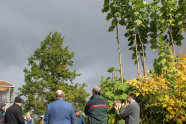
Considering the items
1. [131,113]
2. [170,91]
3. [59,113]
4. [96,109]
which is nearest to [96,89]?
[96,109]

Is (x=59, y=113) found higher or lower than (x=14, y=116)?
higher

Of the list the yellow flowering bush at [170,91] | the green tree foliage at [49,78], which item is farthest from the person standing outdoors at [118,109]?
the green tree foliage at [49,78]

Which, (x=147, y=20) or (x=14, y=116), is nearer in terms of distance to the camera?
(x=14, y=116)

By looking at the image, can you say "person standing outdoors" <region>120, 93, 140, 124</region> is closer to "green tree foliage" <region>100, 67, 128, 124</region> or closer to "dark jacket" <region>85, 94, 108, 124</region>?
"dark jacket" <region>85, 94, 108, 124</region>

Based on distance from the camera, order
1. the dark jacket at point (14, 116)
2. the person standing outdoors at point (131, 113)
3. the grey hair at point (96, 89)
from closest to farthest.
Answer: the person standing outdoors at point (131, 113) < the grey hair at point (96, 89) < the dark jacket at point (14, 116)

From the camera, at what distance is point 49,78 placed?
25688 millimetres

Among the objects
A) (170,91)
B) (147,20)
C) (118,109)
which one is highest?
(147,20)

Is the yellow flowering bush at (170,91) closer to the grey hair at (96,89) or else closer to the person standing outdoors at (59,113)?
the grey hair at (96,89)

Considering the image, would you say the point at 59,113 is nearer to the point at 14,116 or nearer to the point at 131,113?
the point at 131,113

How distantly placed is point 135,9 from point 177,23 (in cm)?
311

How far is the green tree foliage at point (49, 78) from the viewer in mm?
25203

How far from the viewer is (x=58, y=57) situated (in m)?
27.5

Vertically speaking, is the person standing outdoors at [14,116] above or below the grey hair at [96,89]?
below

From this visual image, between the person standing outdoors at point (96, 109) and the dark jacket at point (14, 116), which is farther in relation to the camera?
the dark jacket at point (14, 116)
